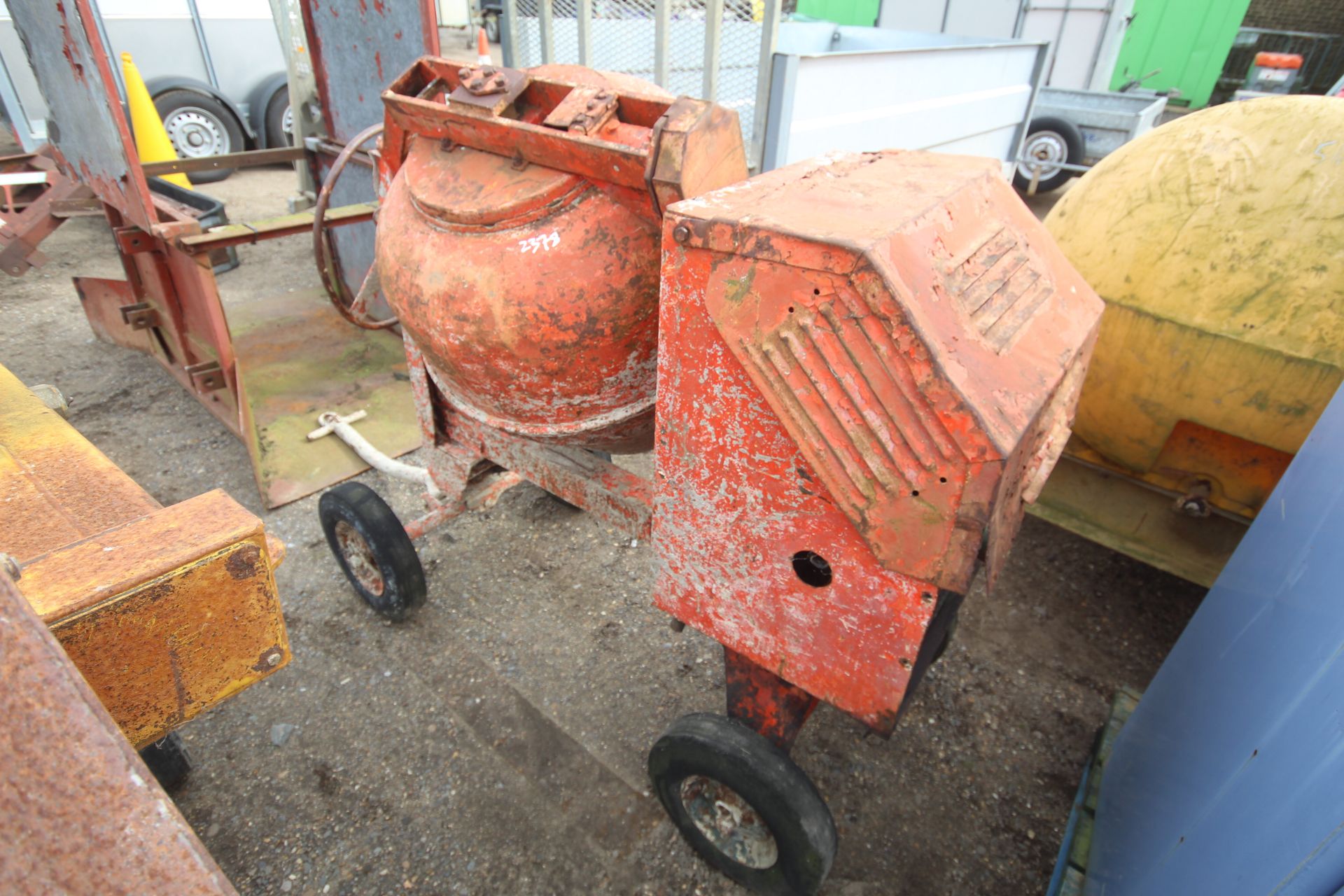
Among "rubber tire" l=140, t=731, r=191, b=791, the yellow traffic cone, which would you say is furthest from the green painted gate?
"rubber tire" l=140, t=731, r=191, b=791

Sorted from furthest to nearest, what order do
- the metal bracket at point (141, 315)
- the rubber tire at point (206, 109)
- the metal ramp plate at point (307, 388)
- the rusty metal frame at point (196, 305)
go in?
1. the rubber tire at point (206, 109)
2. the metal bracket at point (141, 315)
3. the metal ramp plate at point (307, 388)
4. the rusty metal frame at point (196, 305)

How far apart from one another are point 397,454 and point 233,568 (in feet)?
8.05

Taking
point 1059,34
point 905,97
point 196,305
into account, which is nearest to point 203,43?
point 196,305

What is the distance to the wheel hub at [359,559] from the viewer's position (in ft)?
8.36

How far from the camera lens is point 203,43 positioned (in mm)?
6402

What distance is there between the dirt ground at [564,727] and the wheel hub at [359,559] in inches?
5.4

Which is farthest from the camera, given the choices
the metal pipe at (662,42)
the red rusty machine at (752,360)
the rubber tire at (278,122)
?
the rubber tire at (278,122)

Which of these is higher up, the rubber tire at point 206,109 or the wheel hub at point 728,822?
the rubber tire at point 206,109

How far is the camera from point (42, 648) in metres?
0.65

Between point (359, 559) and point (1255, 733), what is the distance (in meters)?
2.51

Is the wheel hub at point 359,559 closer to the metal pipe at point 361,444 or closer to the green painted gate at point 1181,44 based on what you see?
the metal pipe at point 361,444

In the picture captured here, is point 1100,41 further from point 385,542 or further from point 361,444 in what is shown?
point 385,542

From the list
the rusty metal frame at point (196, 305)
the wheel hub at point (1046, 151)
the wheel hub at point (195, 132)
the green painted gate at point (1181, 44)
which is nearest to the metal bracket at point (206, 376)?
the rusty metal frame at point (196, 305)

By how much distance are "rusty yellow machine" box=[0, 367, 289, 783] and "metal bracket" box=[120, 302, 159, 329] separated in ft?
9.14
